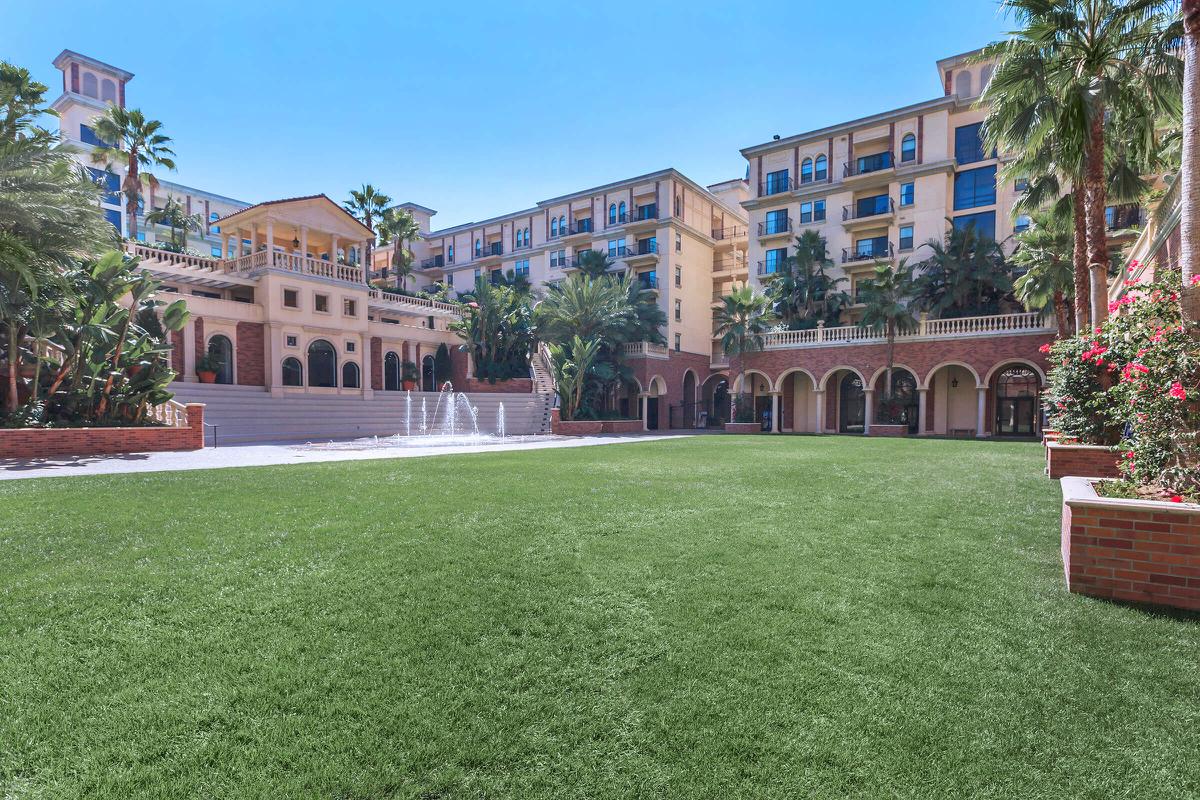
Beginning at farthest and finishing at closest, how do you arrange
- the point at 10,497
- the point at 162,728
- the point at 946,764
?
the point at 10,497, the point at 162,728, the point at 946,764

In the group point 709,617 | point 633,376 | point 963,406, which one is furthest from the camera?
point 633,376

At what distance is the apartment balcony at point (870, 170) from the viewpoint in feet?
112

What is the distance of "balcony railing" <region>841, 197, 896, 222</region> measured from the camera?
34.9 m

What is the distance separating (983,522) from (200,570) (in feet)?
25.0

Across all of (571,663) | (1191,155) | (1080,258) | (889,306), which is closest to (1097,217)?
(1080,258)

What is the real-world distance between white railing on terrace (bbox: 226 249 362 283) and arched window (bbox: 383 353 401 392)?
5078mm

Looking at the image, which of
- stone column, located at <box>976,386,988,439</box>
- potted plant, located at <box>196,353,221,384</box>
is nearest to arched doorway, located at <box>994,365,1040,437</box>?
stone column, located at <box>976,386,988,439</box>

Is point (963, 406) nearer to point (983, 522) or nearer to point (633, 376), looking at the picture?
point (633, 376)

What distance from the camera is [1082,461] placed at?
9711mm

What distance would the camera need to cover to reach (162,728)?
107 inches

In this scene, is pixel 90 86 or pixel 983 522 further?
pixel 90 86

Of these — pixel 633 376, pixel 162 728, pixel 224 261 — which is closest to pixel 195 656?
pixel 162 728

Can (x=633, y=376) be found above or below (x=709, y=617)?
above

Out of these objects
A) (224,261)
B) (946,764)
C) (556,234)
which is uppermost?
(556,234)
